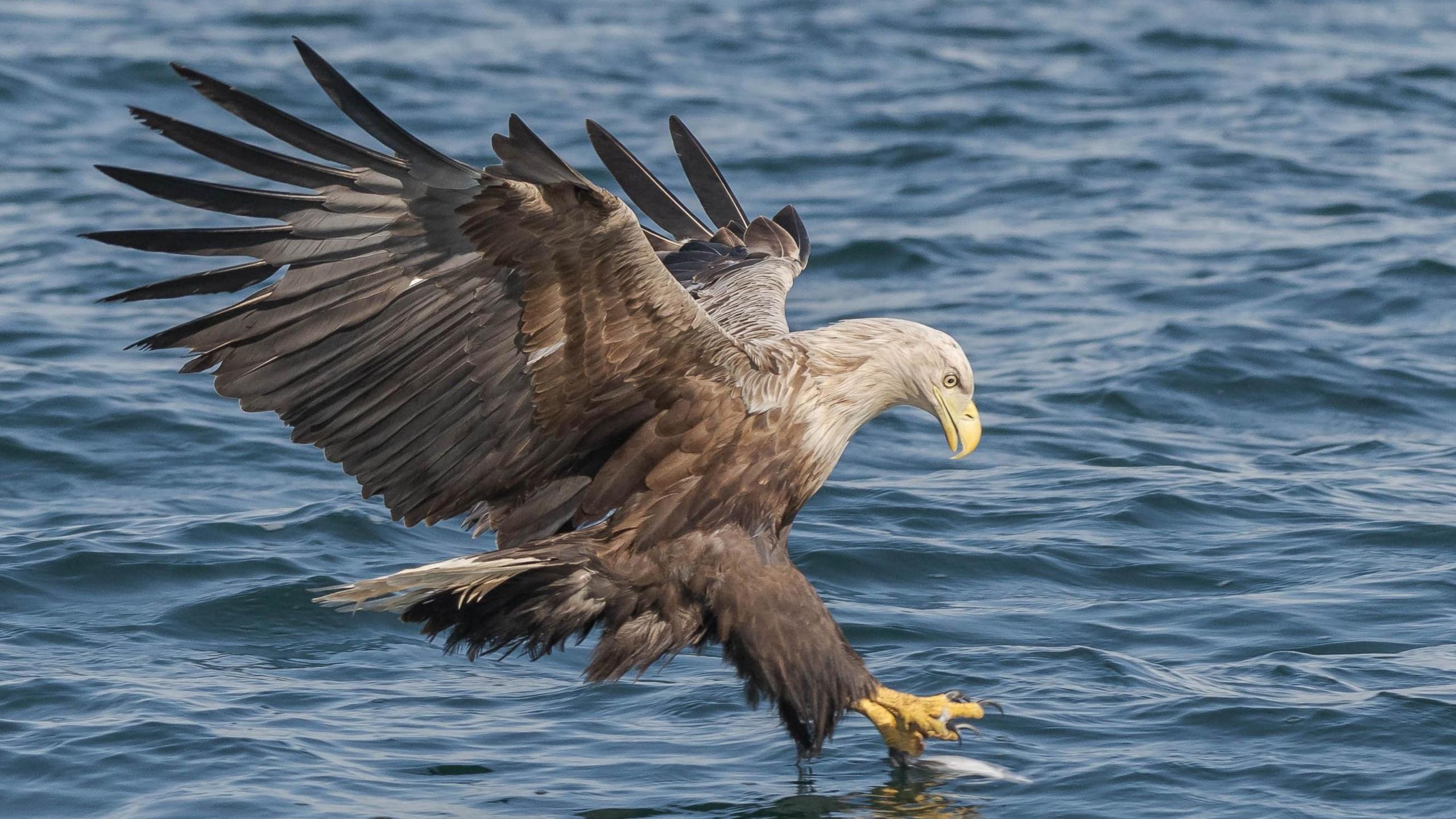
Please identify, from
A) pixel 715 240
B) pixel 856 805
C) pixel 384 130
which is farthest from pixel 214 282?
pixel 715 240

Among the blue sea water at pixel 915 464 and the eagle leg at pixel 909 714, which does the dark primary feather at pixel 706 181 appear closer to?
the blue sea water at pixel 915 464

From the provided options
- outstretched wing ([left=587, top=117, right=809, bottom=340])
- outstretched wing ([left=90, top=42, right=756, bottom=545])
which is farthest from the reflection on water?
outstretched wing ([left=587, top=117, right=809, bottom=340])

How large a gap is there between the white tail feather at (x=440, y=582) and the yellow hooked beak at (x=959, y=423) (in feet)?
3.52

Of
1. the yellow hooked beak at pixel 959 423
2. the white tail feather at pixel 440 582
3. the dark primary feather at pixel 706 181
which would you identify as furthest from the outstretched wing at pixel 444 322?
the dark primary feather at pixel 706 181

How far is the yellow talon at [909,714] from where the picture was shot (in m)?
4.91

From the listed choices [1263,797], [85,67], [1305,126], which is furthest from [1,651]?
[1305,126]

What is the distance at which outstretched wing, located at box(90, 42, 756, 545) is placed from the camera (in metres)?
4.26

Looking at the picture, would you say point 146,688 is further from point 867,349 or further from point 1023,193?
point 1023,193

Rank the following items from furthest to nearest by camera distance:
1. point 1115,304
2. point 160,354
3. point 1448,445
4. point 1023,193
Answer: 1. point 1023,193
2. point 1115,304
3. point 160,354
4. point 1448,445

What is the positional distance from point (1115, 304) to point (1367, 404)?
170 centimetres

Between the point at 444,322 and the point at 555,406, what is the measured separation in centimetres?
34

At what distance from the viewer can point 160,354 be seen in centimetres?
898

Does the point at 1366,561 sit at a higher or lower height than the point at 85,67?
lower

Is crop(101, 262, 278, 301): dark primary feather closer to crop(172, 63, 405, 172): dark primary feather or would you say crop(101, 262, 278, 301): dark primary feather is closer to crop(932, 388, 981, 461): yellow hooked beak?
crop(172, 63, 405, 172): dark primary feather
